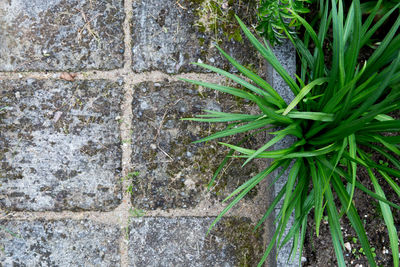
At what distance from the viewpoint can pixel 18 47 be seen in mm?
1915

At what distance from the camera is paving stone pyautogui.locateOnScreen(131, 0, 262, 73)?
193 centimetres

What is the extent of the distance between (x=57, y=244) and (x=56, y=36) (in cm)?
115

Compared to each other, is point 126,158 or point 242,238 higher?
point 126,158

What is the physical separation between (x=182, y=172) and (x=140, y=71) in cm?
61

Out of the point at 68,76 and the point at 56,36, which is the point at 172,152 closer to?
the point at 68,76

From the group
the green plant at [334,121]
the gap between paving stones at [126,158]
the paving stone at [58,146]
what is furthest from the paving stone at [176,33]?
the green plant at [334,121]

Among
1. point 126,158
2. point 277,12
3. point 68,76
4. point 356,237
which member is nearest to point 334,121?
point 277,12

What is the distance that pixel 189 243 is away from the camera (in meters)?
1.91

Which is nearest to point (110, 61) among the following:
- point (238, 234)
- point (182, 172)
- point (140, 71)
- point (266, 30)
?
point (140, 71)

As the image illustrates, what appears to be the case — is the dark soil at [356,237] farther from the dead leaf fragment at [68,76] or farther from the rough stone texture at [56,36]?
the dead leaf fragment at [68,76]

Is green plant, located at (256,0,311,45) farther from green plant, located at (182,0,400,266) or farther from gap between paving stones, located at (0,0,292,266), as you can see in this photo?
gap between paving stones, located at (0,0,292,266)

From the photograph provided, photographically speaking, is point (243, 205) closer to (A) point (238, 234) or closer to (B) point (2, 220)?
(A) point (238, 234)

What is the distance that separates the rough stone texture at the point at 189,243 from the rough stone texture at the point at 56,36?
0.93 metres

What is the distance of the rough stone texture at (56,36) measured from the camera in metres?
1.92
